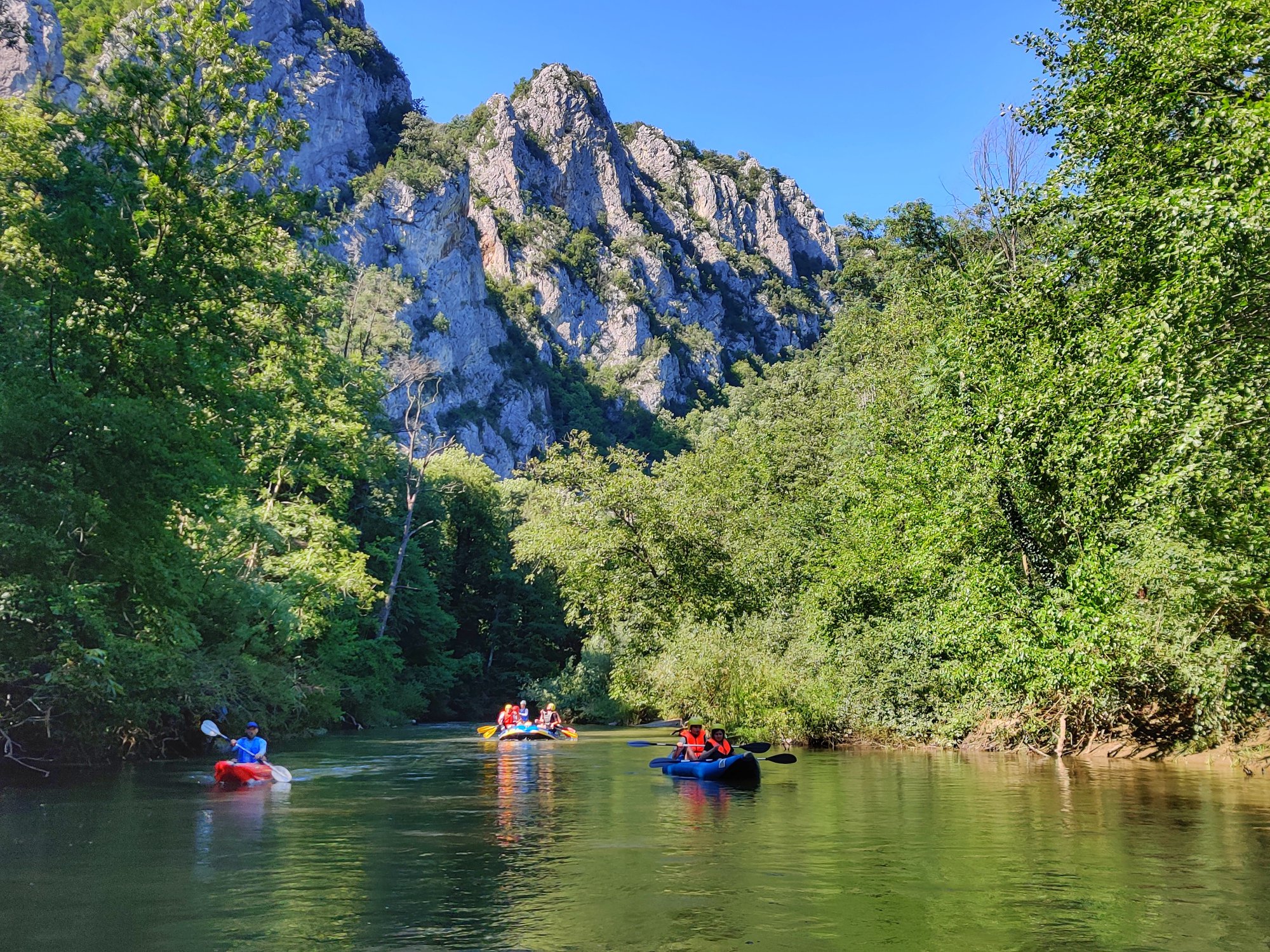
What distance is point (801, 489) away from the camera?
35.8m

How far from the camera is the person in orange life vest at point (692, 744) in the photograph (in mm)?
18234

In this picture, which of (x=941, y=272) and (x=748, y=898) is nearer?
(x=748, y=898)

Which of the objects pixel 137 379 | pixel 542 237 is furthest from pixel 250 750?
pixel 542 237

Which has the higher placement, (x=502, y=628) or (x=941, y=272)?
(x=941, y=272)

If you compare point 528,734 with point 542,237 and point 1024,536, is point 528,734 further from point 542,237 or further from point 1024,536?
point 542,237

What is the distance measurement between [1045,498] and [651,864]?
10.7m

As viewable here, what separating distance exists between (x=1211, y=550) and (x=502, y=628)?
45.2 meters

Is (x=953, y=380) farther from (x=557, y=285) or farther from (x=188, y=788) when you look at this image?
(x=557, y=285)

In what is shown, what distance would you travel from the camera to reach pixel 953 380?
18.9 m

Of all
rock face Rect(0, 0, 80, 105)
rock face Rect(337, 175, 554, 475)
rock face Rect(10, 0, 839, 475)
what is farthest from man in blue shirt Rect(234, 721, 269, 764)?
rock face Rect(337, 175, 554, 475)

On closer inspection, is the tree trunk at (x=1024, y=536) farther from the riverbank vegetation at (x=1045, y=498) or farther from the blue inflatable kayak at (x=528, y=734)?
the blue inflatable kayak at (x=528, y=734)

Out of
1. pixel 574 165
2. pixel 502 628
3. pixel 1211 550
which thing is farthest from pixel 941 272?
pixel 574 165

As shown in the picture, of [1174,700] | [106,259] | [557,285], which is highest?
[557,285]

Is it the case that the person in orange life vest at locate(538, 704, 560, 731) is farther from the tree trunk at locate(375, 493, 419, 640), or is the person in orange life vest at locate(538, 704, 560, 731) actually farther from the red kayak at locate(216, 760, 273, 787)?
the red kayak at locate(216, 760, 273, 787)
